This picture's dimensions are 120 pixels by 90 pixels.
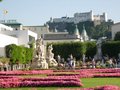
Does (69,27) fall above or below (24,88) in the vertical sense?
above

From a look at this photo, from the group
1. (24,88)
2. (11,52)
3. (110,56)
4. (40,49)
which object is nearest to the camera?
(24,88)

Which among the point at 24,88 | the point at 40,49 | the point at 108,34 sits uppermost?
the point at 108,34

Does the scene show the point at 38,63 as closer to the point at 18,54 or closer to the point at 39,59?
the point at 39,59

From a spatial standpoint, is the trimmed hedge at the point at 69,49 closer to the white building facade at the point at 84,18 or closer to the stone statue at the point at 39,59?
the stone statue at the point at 39,59

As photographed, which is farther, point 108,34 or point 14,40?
point 108,34

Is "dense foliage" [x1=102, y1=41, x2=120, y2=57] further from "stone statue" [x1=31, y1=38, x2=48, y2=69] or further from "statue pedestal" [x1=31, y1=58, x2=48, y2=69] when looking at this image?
"statue pedestal" [x1=31, y1=58, x2=48, y2=69]

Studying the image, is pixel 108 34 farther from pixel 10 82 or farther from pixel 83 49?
pixel 10 82

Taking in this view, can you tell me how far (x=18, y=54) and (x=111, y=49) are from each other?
73.2 feet

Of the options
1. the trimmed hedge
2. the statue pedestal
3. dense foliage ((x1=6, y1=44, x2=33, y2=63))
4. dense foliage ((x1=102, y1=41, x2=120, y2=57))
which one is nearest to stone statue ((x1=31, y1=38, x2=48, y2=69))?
the statue pedestal

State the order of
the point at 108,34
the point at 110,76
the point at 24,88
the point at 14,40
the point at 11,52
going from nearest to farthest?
the point at 24,88
the point at 110,76
the point at 11,52
the point at 14,40
the point at 108,34

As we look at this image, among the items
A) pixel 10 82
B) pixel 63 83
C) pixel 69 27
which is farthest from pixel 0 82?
pixel 69 27

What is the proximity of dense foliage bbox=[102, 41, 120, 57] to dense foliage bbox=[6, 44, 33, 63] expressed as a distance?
15874 millimetres

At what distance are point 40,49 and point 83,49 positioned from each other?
92.6ft

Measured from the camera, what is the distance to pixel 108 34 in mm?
139250
